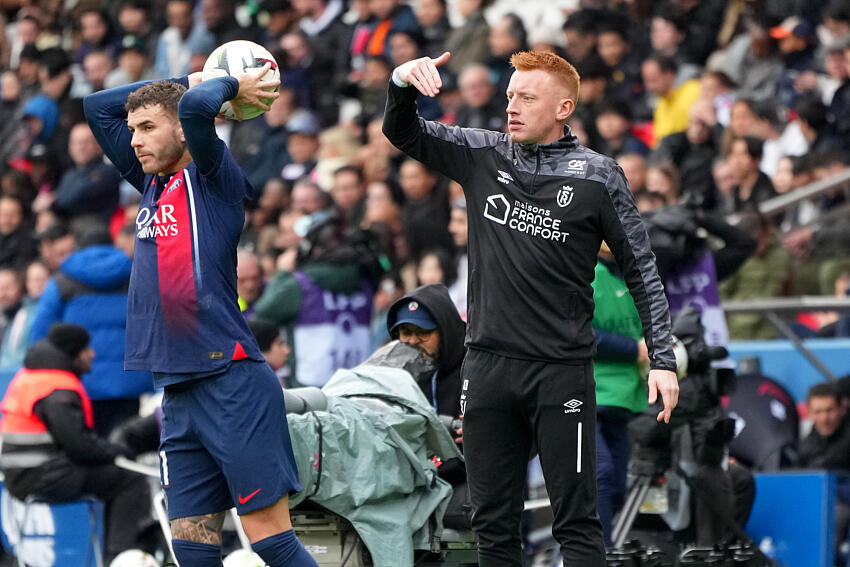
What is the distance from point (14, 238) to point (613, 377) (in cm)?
878

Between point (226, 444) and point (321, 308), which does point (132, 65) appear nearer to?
point (321, 308)

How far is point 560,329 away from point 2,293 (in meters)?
9.15

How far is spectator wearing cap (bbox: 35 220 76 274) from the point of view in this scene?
13.1 metres

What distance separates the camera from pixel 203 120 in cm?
564

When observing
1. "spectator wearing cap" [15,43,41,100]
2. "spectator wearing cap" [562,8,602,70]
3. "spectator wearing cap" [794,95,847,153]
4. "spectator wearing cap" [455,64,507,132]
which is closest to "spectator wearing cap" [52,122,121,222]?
"spectator wearing cap" [455,64,507,132]

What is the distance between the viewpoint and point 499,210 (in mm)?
5875

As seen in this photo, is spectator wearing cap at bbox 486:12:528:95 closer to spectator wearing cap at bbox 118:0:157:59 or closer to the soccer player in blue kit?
spectator wearing cap at bbox 118:0:157:59

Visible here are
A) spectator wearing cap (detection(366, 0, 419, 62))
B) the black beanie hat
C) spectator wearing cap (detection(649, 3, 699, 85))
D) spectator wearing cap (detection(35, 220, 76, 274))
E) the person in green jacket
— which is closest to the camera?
the person in green jacket

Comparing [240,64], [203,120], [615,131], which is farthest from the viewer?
[615,131]

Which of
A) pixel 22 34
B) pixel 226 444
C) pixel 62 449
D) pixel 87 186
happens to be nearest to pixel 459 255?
pixel 62 449

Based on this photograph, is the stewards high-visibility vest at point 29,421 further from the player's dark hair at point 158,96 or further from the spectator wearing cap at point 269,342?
the player's dark hair at point 158,96

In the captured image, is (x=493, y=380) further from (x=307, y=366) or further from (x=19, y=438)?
(x=307, y=366)

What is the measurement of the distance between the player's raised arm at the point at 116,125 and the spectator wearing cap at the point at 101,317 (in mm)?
4706

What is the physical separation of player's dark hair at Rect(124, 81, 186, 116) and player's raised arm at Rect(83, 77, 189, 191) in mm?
177
